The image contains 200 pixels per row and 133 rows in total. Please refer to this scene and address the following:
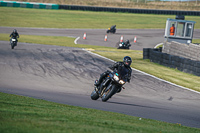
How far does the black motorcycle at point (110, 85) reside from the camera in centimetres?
1008

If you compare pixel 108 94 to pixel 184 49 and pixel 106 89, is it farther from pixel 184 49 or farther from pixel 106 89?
pixel 184 49

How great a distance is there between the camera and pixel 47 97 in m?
10.9

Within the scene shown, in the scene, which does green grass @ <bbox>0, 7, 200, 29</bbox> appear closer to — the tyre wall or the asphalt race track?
the tyre wall

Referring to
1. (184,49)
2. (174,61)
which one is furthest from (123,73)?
(184,49)

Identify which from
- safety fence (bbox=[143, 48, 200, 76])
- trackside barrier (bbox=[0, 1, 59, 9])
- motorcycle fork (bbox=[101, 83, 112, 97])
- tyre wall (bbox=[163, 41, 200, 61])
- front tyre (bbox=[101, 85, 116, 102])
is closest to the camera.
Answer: front tyre (bbox=[101, 85, 116, 102])

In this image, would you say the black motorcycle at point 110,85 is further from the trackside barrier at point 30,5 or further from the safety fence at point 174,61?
the trackside barrier at point 30,5

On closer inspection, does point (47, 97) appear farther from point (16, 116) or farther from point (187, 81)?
point (187, 81)

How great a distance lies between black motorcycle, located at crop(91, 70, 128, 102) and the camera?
10078 mm

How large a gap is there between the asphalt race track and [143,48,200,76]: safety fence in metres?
2.71

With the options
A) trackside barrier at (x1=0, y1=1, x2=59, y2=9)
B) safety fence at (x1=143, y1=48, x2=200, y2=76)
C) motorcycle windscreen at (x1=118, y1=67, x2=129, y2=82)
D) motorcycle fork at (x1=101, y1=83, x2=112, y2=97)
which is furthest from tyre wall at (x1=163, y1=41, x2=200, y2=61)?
trackside barrier at (x1=0, y1=1, x2=59, y2=9)

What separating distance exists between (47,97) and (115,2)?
58283mm

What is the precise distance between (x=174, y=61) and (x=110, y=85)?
31.6 feet

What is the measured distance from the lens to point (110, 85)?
1052 cm

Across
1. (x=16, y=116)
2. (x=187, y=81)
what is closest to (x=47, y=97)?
(x=16, y=116)
